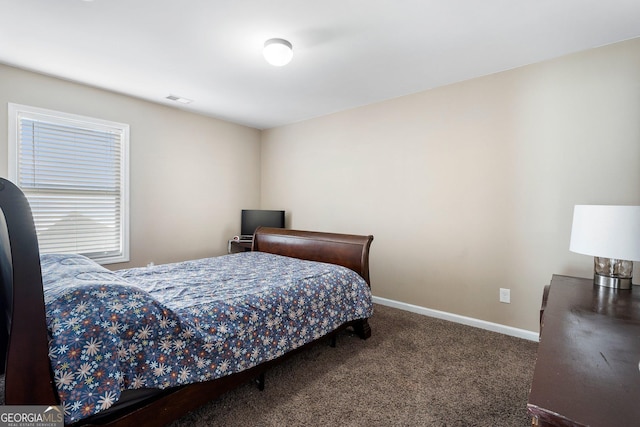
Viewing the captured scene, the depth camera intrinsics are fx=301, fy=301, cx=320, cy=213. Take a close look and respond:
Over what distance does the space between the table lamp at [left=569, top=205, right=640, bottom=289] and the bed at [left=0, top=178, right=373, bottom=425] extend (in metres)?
1.57

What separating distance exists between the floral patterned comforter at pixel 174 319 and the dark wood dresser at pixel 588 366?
133 cm

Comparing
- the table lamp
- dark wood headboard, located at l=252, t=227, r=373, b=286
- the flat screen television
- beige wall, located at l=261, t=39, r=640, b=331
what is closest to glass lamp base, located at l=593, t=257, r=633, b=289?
the table lamp

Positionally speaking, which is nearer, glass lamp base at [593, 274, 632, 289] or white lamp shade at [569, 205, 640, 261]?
white lamp shade at [569, 205, 640, 261]

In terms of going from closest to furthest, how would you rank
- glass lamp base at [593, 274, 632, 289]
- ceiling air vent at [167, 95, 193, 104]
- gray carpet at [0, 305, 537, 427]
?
1. gray carpet at [0, 305, 537, 427]
2. glass lamp base at [593, 274, 632, 289]
3. ceiling air vent at [167, 95, 193, 104]

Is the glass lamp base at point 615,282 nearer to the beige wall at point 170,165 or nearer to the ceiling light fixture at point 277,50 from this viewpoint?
the ceiling light fixture at point 277,50

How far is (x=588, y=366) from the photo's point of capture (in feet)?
2.89

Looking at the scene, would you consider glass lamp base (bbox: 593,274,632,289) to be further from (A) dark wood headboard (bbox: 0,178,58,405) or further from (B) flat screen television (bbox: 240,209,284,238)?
(B) flat screen television (bbox: 240,209,284,238)

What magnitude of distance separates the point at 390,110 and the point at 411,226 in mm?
1351

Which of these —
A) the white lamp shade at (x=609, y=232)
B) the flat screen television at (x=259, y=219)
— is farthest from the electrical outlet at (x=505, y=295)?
the flat screen television at (x=259, y=219)

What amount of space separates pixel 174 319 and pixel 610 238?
7.24 feet

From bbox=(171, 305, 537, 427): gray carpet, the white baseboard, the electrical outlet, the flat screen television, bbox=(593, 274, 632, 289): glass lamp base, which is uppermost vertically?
the flat screen television

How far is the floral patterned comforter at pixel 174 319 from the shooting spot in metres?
1.13

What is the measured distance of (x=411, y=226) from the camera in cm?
333

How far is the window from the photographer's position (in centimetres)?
283
